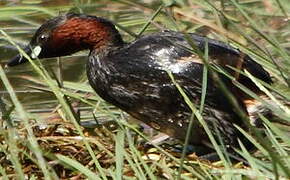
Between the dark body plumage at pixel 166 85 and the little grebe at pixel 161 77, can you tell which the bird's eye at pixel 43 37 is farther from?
the dark body plumage at pixel 166 85

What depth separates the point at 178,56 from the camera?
17.1 ft

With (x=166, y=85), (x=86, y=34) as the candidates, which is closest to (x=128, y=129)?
(x=166, y=85)

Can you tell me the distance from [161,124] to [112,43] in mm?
516

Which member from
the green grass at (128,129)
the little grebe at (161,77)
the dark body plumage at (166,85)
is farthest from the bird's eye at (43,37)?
the dark body plumage at (166,85)

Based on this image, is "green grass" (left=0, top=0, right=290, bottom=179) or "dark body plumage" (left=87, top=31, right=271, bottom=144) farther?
"dark body plumage" (left=87, top=31, right=271, bottom=144)

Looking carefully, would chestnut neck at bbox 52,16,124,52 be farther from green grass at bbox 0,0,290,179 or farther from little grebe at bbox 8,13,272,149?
green grass at bbox 0,0,290,179

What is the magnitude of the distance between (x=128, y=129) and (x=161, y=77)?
85 centimetres

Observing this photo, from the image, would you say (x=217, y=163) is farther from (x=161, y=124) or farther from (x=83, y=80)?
(x=83, y=80)

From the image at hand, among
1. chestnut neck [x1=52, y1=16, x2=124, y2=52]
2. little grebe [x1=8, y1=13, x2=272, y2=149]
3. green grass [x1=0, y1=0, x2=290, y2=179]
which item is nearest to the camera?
green grass [x1=0, y1=0, x2=290, y2=179]

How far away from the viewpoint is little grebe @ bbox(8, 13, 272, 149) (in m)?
5.16

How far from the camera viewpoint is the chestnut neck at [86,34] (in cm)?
542

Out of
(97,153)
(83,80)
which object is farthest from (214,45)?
(83,80)

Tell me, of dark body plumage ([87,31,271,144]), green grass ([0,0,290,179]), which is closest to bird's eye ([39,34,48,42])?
green grass ([0,0,290,179])

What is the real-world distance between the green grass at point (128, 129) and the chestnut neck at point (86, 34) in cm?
11
